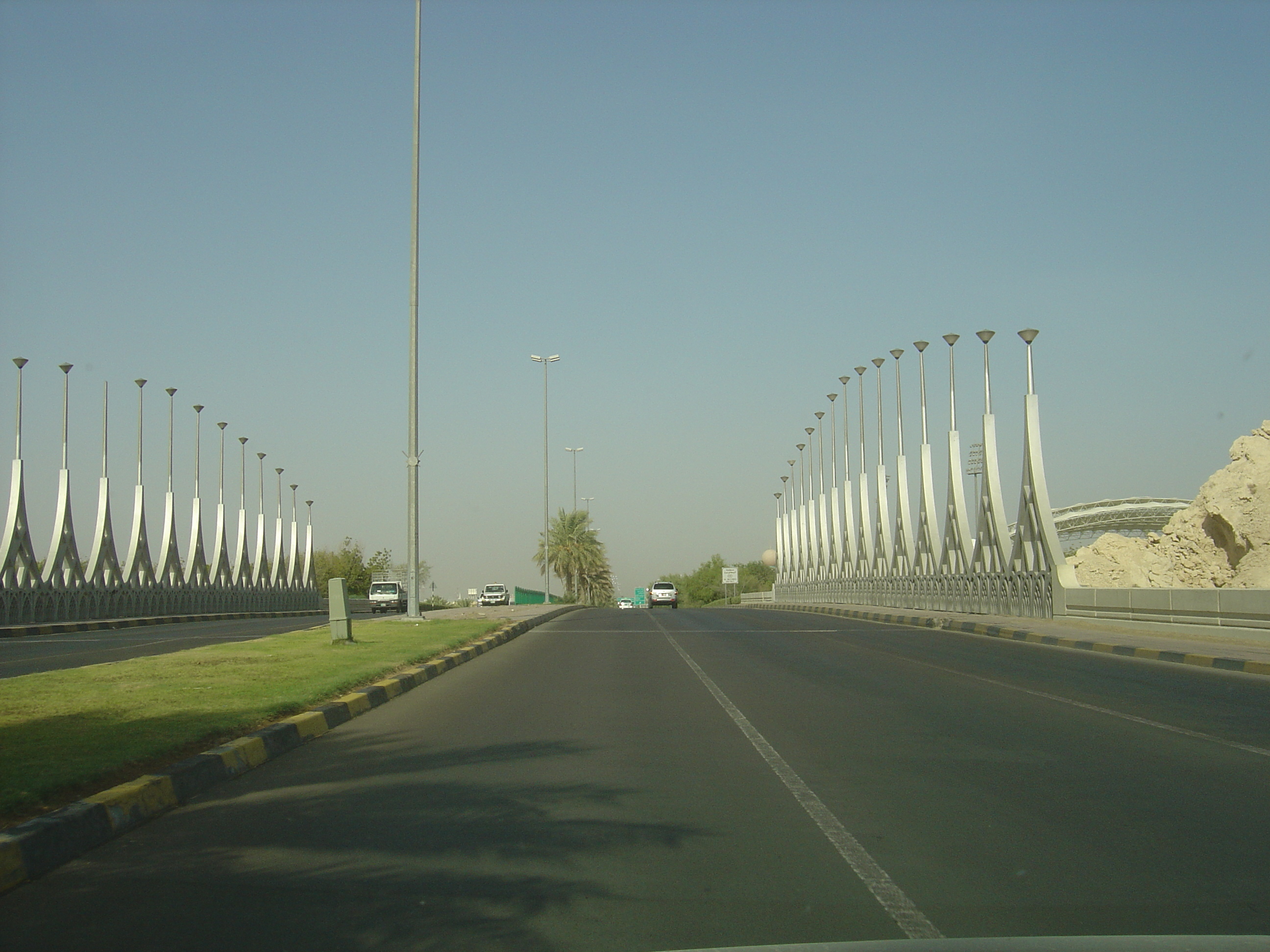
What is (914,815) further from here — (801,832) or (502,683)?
(502,683)

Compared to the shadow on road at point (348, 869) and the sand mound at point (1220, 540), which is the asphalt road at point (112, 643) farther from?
the sand mound at point (1220, 540)

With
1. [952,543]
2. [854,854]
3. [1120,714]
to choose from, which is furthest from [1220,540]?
[854,854]

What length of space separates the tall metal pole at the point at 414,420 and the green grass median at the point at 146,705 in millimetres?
7528

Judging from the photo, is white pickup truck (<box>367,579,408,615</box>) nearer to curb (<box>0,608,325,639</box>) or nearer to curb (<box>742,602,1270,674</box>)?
curb (<box>0,608,325,639</box>)

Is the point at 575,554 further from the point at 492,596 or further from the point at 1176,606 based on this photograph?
the point at 1176,606

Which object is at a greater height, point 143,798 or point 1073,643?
point 1073,643

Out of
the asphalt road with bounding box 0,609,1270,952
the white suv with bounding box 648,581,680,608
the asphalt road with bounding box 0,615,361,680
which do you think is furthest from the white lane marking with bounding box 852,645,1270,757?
the white suv with bounding box 648,581,680,608

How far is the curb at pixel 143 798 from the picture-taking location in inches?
230

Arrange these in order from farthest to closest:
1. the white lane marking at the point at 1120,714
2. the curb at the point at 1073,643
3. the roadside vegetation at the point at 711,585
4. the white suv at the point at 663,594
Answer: the roadside vegetation at the point at 711,585
the white suv at the point at 663,594
the curb at the point at 1073,643
the white lane marking at the point at 1120,714

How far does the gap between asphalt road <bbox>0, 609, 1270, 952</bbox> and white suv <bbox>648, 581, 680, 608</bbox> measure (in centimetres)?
6882

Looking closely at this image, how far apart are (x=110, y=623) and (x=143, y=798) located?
36666 millimetres

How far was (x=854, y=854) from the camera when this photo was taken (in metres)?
6.12

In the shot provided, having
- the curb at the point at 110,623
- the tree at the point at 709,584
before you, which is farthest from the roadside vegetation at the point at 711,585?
the curb at the point at 110,623

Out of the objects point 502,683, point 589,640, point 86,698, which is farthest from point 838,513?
point 86,698
